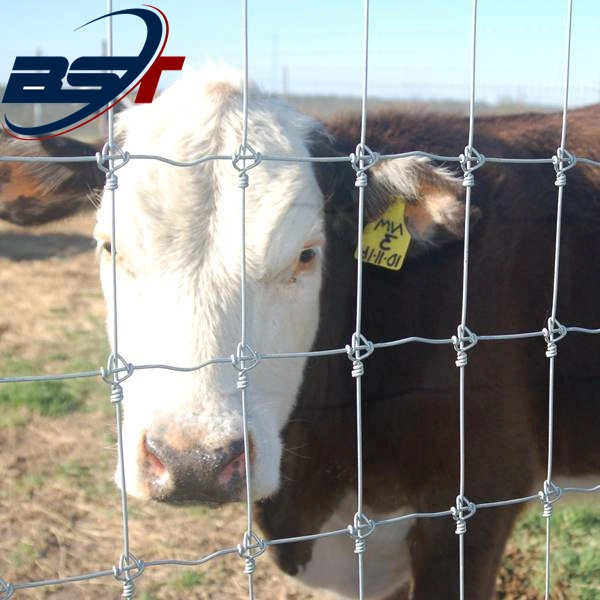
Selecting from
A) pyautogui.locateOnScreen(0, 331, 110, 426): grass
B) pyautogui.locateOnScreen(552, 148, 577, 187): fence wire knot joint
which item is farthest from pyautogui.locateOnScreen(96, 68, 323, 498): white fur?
pyautogui.locateOnScreen(0, 331, 110, 426): grass

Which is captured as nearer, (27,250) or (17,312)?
(17,312)

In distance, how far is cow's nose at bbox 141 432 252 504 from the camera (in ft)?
5.86

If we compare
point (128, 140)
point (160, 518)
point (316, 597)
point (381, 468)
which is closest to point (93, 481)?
point (160, 518)

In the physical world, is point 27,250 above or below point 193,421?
above

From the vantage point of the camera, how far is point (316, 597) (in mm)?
3375

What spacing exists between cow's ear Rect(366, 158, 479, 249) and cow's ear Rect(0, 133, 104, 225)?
82 cm

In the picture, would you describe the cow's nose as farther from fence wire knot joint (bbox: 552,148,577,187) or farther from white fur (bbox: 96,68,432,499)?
fence wire knot joint (bbox: 552,148,577,187)

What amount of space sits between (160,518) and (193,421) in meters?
2.11

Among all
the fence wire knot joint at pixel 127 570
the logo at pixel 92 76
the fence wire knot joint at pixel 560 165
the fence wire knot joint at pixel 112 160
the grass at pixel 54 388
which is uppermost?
the logo at pixel 92 76

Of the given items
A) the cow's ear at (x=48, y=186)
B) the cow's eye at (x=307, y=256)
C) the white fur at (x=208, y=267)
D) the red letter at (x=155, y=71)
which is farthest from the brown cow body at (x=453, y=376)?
the cow's ear at (x=48, y=186)

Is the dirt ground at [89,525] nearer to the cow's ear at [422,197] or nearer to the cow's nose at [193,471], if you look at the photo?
the cow's nose at [193,471]

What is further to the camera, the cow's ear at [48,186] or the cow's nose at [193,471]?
the cow's ear at [48,186]

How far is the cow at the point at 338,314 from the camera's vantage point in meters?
1.99

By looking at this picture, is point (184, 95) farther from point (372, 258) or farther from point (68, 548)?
point (68, 548)
